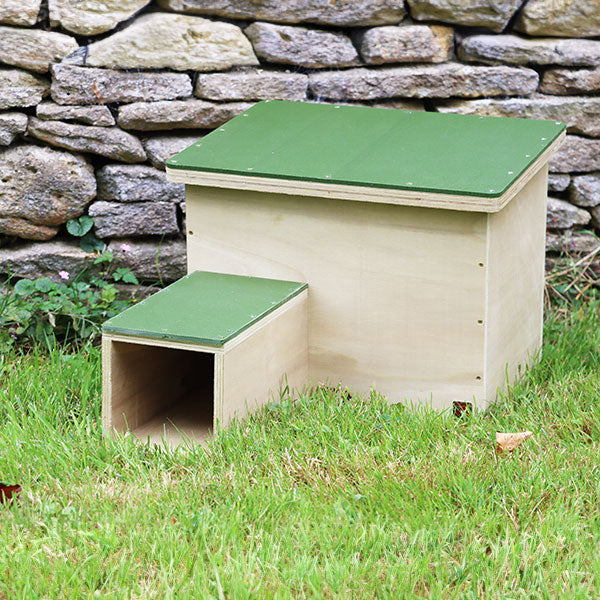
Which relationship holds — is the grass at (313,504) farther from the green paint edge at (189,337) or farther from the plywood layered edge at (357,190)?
the plywood layered edge at (357,190)

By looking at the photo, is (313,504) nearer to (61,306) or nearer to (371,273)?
(371,273)

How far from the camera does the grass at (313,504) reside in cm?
210

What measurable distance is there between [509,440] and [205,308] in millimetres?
847

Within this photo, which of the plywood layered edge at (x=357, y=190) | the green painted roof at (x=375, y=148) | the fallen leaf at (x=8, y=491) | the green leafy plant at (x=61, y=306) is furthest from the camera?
the green leafy plant at (x=61, y=306)

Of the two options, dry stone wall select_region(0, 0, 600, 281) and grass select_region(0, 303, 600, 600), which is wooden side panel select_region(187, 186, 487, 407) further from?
dry stone wall select_region(0, 0, 600, 281)

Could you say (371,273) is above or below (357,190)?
below

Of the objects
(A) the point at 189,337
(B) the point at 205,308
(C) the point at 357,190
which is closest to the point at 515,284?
(C) the point at 357,190

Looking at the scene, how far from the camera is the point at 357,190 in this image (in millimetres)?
2846

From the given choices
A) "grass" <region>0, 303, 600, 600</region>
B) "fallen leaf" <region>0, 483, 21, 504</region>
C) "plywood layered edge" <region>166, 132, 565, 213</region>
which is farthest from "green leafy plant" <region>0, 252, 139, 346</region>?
"fallen leaf" <region>0, 483, 21, 504</region>

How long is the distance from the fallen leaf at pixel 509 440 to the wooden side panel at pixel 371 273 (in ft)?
0.75

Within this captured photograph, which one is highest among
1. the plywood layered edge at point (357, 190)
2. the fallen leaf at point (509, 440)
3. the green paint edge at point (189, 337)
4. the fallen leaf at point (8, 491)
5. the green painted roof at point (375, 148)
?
the green painted roof at point (375, 148)

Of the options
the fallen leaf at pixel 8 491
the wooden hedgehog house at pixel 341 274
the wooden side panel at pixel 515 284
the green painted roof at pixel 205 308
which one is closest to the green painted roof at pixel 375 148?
the wooden hedgehog house at pixel 341 274

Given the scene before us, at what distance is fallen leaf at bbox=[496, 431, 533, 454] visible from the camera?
2643 mm

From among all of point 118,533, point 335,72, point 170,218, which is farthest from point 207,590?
point 335,72
